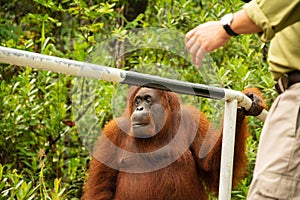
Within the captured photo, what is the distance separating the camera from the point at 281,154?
7.23 ft

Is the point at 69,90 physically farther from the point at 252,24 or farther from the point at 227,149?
the point at 252,24

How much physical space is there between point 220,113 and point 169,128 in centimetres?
58

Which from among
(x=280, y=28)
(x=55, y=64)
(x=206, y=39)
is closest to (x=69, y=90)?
(x=55, y=64)

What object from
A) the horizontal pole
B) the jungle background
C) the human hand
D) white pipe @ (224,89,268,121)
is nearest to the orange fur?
the jungle background

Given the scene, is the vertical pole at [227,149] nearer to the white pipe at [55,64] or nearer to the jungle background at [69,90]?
the white pipe at [55,64]

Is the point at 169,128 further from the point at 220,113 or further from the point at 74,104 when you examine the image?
the point at 74,104

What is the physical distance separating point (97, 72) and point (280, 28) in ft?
3.10

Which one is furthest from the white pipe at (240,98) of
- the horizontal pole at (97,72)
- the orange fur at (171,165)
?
the orange fur at (171,165)

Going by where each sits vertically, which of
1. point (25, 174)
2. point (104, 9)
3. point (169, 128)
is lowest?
point (25, 174)

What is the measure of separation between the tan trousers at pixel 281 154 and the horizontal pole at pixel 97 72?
29.8 inches

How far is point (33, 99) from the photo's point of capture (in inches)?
239

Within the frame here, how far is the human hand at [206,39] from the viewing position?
7.51ft

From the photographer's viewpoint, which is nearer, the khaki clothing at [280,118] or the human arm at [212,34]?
the khaki clothing at [280,118]

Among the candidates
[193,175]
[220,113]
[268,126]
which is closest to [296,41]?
[268,126]
